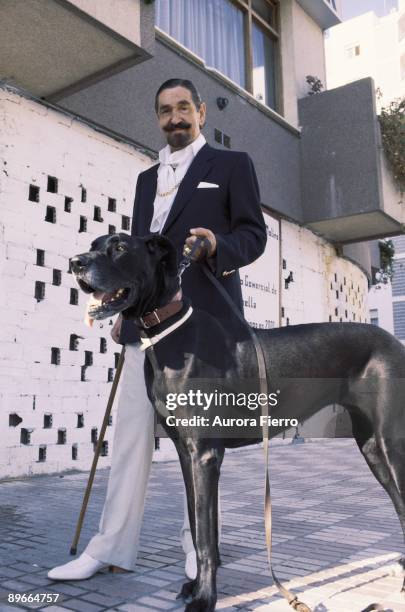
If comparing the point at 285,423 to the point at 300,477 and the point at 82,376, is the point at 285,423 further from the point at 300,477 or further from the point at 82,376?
the point at 82,376

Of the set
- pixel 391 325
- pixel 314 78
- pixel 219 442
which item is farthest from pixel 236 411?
pixel 391 325

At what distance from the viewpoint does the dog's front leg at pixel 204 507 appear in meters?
2.25

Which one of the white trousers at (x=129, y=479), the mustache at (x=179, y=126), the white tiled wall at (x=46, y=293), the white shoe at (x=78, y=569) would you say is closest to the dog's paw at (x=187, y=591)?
the white trousers at (x=129, y=479)

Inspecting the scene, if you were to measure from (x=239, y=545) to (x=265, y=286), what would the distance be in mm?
5362

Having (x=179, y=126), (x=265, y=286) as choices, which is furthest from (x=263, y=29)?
(x=179, y=126)

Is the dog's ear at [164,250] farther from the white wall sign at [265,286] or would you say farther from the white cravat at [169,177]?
the white wall sign at [265,286]

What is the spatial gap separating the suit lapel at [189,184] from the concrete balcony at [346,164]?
8.50m

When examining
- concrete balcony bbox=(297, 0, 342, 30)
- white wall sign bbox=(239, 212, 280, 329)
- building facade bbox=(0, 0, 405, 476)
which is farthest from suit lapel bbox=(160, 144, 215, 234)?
concrete balcony bbox=(297, 0, 342, 30)

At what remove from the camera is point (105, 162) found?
7.58 metres

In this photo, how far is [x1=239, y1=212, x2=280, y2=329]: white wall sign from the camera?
693cm

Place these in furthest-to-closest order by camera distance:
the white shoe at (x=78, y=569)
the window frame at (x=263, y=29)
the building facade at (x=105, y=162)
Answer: the window frame at (x=263, y=29)
the building facade at (x=105, y=162)
the white shoe at (x=78, y=569)

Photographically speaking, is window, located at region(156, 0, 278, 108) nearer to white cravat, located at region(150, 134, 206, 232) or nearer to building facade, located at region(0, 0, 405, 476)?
building facade, located at region(0, 0, 405, 476)

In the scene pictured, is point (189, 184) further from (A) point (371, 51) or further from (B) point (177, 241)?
(A) point (371, 51)

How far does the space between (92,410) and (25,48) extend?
13.8 feet
